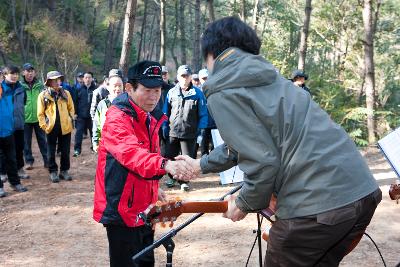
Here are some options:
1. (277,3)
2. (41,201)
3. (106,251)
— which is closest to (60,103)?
(41,201)

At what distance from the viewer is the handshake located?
109 inches

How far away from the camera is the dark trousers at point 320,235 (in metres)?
2.10

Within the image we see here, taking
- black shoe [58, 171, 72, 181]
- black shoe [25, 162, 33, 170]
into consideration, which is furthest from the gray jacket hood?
black shoe [25, 162, 33, 170]

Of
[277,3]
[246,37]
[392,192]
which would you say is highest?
[277,3]

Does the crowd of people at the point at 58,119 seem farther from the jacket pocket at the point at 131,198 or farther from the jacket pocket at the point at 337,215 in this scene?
the jacket pocket at the point at 337,215

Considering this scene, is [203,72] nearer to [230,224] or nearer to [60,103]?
[60,103]

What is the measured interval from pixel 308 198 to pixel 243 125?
0.45 meters

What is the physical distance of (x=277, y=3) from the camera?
97.7 feet

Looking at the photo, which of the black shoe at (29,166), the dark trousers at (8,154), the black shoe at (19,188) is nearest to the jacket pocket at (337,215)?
the dark trousers at (8,154)

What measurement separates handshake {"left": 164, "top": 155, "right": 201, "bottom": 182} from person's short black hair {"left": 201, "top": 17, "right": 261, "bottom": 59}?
0.74 meters

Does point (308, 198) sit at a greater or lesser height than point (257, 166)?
lesser

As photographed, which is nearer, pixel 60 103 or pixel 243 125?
pixel 243 125

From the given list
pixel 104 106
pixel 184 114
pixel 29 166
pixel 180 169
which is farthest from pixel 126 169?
pixel 29 166

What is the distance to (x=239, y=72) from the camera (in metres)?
2.08
